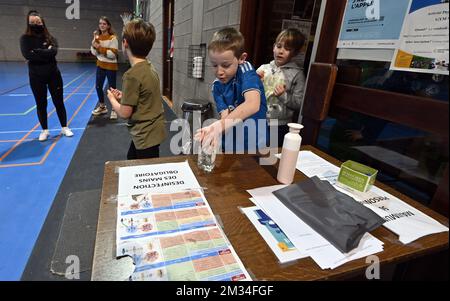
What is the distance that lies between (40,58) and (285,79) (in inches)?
103

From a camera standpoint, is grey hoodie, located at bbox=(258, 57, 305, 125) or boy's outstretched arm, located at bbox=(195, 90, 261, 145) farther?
grey hoodie, located at bbox=(258, 57, 305, 125)

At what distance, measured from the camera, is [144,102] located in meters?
1.57

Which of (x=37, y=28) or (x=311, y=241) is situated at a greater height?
(x=37, y=28)

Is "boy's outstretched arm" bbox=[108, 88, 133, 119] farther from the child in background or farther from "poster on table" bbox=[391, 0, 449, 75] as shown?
"poster on table" bbox=[391, 0, 449, 75]

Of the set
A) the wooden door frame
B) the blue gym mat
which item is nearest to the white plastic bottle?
the wooden door frame

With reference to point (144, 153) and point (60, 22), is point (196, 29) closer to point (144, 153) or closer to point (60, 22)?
point (144, 153)

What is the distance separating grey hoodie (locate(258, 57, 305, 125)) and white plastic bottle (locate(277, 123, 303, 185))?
0.73 m

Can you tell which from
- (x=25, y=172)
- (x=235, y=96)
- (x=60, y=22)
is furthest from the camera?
(x=60, y=22)

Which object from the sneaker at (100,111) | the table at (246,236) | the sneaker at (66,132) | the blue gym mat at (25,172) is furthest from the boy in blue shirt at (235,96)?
the sneaker at (100,111)

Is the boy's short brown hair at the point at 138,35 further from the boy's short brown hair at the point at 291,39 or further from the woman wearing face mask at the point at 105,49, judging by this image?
the woman wearing face mask at the point at 105,49

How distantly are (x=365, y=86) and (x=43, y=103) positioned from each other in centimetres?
322

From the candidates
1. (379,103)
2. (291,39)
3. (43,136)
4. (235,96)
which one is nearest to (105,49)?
(43,136)

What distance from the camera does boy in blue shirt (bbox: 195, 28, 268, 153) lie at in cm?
94
